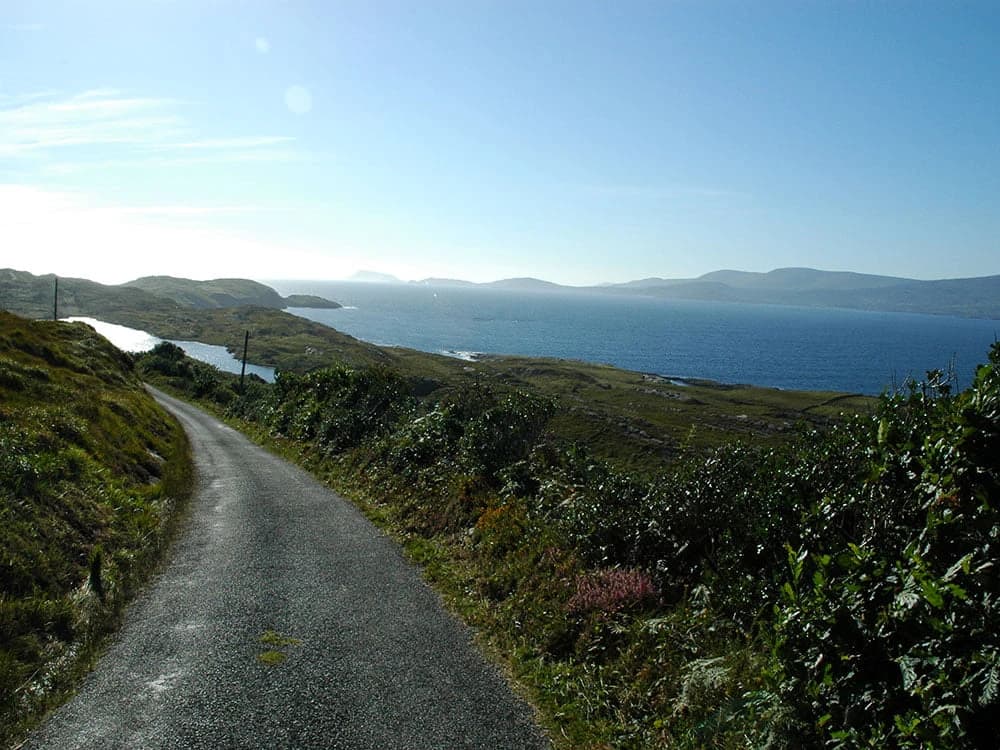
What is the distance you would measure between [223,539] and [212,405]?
2110 inches

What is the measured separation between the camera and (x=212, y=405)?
63438 mm

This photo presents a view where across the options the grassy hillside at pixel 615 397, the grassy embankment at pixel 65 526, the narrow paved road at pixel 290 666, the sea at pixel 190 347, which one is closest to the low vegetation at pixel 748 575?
the narrow paved road at pixel 290 666

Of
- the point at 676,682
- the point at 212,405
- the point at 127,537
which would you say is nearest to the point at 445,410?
the point at 127,537

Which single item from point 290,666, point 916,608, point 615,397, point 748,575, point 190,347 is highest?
point 916,608

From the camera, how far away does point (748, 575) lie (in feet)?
Result: 27.3

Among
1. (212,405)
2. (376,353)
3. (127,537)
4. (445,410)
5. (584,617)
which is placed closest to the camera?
(584,617)

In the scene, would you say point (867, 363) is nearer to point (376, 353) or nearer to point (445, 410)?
point (376, 353)

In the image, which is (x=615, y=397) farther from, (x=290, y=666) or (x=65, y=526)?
(x=290, y=666)

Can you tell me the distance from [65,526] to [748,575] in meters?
11.7

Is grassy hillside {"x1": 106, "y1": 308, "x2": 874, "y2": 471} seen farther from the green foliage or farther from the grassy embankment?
the green foliage

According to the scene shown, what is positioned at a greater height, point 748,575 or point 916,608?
point 916,608

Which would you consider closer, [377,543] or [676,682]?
[676,682]

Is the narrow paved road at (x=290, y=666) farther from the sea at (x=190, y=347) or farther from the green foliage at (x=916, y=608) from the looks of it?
the sea at (x=190, y=347)

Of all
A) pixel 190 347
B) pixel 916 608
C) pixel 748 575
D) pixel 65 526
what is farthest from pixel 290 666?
pixel 190 347
